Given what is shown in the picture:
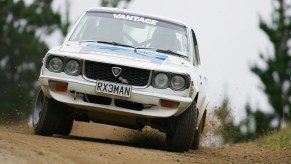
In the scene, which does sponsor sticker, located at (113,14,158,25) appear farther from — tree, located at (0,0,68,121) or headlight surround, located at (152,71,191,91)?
tree, located at (0,0,68,121)

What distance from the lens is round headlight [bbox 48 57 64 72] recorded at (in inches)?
372

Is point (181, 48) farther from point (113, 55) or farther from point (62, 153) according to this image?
point (62, 153)

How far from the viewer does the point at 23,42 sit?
3306 cm

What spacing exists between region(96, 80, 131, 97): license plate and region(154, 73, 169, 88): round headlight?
0.33m

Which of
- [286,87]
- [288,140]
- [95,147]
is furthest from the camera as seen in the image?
[286,87]

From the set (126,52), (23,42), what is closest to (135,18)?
(126,52)

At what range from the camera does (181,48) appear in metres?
10.6

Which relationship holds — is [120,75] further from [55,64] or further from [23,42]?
[23,42]

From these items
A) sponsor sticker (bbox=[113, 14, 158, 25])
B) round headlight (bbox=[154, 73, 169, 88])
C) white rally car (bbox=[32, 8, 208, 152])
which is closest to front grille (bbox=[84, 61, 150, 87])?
white rally car (bbox=[32, 8, 208, 152])

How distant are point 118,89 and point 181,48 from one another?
166 centimetres

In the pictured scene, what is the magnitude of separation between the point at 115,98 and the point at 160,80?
21.5 inches

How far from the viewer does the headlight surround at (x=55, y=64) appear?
9445 mm

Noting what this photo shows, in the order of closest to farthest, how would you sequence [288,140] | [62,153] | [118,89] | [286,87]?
[62,153], [118,89], [288,140], [286,87]

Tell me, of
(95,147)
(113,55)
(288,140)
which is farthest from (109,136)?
(95,147)
